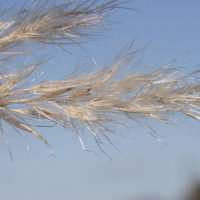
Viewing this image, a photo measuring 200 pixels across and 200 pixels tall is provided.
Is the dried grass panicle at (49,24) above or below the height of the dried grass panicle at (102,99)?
above

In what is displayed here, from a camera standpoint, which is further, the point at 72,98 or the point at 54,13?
the point at 54,13

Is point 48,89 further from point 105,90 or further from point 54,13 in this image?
point 54,13

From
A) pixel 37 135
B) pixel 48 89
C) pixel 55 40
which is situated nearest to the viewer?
pixel 48 89

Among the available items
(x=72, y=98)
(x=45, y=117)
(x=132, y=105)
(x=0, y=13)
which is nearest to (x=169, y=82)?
(x=132, y=105)

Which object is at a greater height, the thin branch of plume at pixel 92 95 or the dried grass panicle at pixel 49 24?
the dried grass panicle at pixel 49 24

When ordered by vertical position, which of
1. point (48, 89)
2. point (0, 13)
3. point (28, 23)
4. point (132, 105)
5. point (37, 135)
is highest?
point (0, 13)

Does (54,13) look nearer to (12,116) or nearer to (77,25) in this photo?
(77,25)

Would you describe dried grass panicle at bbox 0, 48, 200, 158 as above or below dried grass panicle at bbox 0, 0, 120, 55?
below

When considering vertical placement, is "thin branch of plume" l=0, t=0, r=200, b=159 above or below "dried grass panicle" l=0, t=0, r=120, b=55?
below

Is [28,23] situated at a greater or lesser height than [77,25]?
greater

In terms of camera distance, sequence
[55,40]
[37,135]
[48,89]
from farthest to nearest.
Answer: [55,40] < [37,135] < [48,89]
